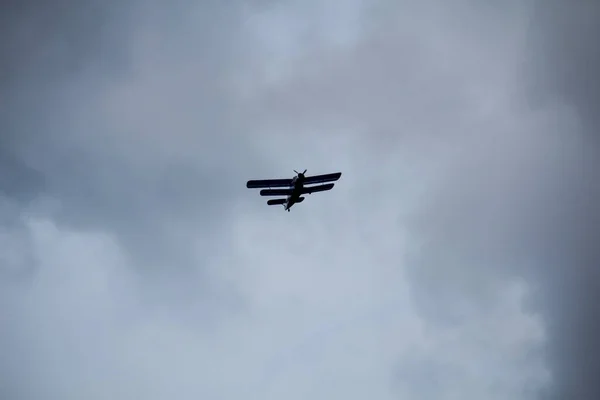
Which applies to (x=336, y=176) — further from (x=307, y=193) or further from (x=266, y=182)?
(x=266, y=182)

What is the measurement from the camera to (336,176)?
81.7 meters

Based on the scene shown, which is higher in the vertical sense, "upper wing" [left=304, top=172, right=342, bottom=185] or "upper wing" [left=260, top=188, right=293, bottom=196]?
"upper wing" [left=304, top=172, right=342, bottom=185]

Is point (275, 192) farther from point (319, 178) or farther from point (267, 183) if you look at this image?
point (319, 178)

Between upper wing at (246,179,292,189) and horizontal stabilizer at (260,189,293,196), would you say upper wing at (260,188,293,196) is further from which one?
upper wing at (246,179,292,189)

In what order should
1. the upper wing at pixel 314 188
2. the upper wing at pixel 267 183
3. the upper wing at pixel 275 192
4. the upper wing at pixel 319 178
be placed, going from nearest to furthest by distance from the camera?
1. the upper wing at pixel 319 178
2. the upper wing at pixel 267 183
3. the upper wing at pixel 314 188
4. the upper wing at pixel 275 192

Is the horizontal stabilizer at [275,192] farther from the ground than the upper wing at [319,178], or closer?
closer

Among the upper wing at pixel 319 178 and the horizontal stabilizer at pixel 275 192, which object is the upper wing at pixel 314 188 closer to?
the upper wing at pixel 319 178

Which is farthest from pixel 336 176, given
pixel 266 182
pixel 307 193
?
pixel 266 182

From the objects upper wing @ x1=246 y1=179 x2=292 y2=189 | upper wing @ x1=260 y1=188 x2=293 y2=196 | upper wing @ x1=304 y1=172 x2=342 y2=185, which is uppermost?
upper wing @ x1=304 y1=172 x2=342 y2=185

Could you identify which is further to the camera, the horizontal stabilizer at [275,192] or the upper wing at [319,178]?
the horizontal stabilizer at [275,192]

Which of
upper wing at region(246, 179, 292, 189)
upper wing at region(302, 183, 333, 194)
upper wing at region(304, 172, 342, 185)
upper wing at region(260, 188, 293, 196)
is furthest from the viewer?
upper wing at region(260, 188, 293, 196)

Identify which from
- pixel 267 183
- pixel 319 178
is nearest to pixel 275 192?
pixel 267 183

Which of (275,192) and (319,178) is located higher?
(319,178)

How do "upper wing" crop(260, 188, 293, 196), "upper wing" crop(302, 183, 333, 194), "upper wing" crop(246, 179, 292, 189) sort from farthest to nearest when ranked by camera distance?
"upper wing" crop(260, 188, 293, 196) < "upper wing" crop(302, 183, 333, 194) < "upper wing" crop(246, 179, 292, 189)
